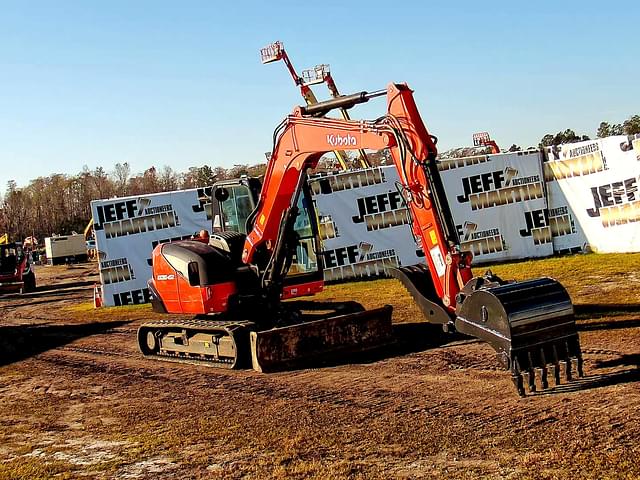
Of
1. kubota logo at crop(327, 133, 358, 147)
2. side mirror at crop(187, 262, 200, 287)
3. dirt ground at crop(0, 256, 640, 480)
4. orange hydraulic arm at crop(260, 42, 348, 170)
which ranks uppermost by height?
orange hydraulic arm at crop(260, 42, 348, 170)

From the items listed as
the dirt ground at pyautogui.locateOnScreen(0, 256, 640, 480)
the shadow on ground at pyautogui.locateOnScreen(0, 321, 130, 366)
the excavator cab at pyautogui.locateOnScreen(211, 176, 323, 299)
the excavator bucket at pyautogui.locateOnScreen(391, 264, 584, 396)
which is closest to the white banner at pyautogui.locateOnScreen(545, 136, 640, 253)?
the dirt ground at pyautogui.locateOnScreen(0, 256, 640, 480)

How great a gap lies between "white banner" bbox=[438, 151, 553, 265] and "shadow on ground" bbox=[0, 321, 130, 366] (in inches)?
411

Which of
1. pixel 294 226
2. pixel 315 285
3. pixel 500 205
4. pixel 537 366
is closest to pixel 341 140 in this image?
pixel 294 226

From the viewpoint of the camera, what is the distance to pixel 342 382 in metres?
8.90

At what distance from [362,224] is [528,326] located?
14457 millimetres

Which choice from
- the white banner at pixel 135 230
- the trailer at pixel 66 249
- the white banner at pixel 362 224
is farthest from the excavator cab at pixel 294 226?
the trailer at pixel 66 249

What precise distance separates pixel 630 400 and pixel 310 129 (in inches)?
206

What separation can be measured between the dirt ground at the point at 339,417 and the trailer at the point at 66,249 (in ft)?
148

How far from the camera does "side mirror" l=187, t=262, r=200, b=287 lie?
36.2ft

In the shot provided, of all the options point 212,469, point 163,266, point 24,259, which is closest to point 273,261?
point 163,266

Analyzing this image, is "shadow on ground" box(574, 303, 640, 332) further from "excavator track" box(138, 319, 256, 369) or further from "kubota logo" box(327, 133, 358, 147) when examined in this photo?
"excavator track" box(138, 319, 256, 369)

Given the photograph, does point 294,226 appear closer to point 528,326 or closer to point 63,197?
point 528,326

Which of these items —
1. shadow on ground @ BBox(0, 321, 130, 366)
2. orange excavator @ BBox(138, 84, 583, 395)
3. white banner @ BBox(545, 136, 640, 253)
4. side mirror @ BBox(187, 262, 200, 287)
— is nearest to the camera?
orange excavator @ BBox(138, 84, 583, 395)

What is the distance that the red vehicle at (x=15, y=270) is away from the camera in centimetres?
2877
